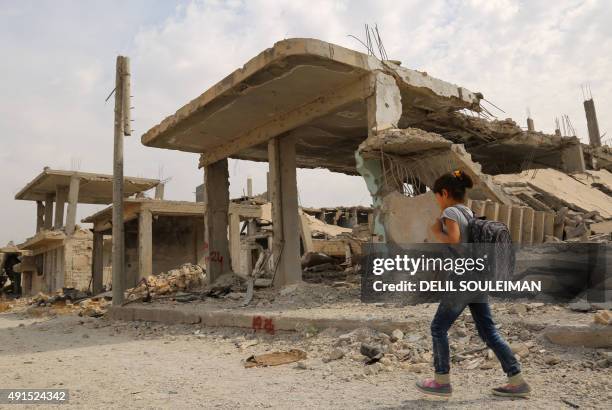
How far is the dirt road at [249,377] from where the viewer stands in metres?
3.32

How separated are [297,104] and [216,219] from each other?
3.94 m

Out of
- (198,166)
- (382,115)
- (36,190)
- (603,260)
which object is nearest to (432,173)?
(382,115)

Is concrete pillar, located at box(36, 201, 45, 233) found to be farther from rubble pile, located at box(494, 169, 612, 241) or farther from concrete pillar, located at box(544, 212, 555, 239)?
concrete pillar, located at box(544, 212, 555, 239)

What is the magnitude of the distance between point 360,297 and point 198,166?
6181 millimetres

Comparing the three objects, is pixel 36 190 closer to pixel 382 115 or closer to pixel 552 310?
pixel 382 115

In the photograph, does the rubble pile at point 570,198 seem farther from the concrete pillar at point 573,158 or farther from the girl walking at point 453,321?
the girl walking at point 453,321

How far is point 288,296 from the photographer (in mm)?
8117

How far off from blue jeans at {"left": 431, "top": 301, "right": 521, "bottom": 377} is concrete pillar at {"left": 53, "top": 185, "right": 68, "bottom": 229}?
72.2ft

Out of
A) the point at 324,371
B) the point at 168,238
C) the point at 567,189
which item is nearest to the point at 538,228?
the point at 567,189

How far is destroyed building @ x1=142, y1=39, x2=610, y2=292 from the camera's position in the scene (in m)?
7.10

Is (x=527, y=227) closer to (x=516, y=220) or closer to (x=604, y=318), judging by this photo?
(x=516, y=220)

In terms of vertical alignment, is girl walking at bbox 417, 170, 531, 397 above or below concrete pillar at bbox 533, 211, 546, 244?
below

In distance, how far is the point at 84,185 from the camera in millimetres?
22422

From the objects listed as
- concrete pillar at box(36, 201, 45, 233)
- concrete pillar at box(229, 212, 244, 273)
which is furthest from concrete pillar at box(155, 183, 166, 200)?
concrete pillar at box(229, 212, 244, 273)
